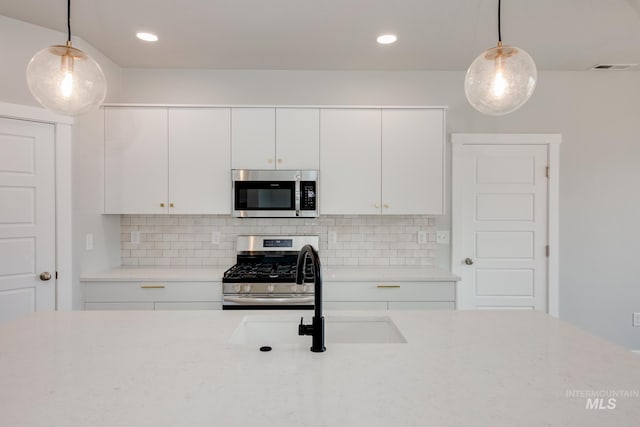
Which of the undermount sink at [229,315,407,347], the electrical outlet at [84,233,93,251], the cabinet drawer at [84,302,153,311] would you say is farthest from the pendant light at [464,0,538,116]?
the electrical outlet at [84,233,93,251]

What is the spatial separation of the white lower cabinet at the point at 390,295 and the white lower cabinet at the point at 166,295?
0.90 m

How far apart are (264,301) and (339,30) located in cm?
205

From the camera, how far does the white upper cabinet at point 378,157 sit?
2.96 m

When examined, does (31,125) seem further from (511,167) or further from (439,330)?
(511,167)

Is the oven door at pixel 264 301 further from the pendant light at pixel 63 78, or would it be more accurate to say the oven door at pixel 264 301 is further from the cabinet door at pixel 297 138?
the pendant light at pixel 63 78

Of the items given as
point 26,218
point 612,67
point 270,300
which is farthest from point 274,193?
point 612,67

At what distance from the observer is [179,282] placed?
2730 mm

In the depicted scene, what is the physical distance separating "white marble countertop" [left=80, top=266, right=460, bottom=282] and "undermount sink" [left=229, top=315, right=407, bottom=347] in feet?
3.77

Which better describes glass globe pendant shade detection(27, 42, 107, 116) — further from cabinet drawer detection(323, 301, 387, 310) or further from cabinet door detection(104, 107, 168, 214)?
cabinet drawer detection(323, 301, 387, 310)

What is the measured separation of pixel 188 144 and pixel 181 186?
36 cm

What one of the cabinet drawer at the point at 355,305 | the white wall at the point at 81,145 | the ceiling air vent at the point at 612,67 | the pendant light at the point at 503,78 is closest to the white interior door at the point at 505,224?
the ceiling air vent at the point at 612,67

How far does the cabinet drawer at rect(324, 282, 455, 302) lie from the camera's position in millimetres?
2754

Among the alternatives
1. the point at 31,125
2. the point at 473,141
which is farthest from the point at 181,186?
the point at 473,141

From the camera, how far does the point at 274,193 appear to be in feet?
9.68
